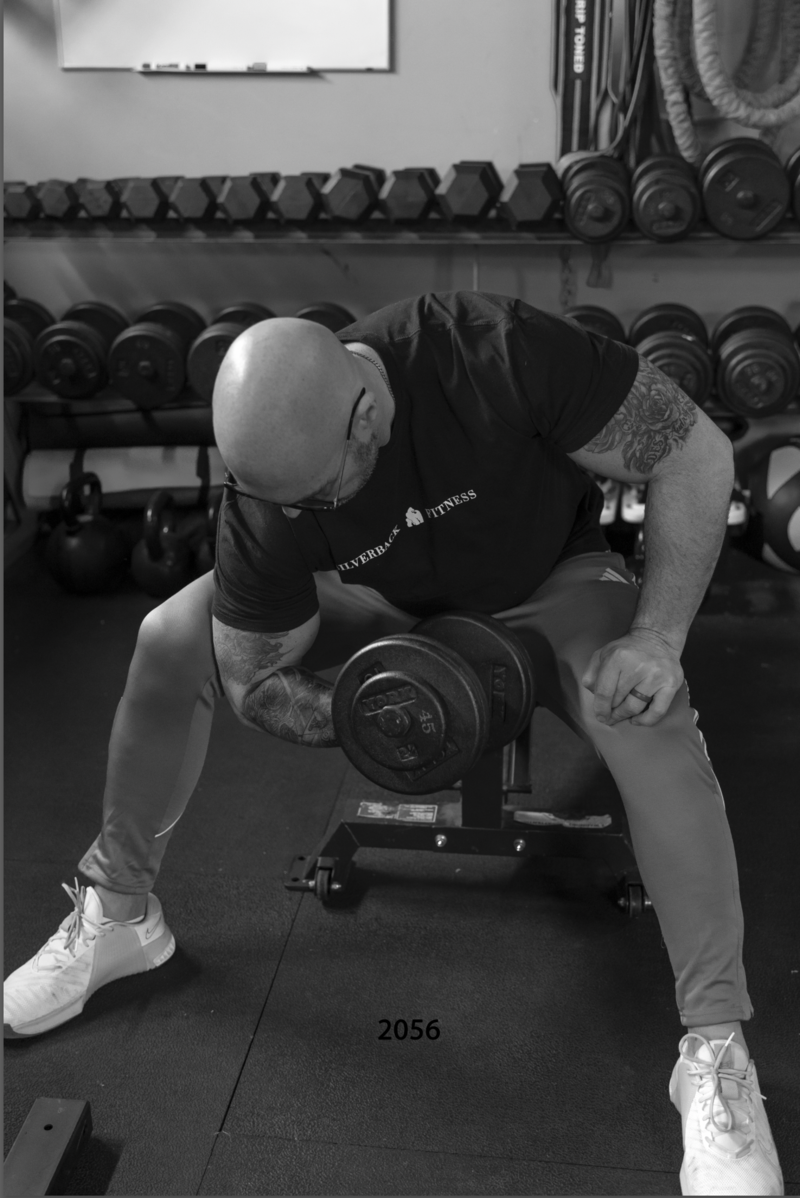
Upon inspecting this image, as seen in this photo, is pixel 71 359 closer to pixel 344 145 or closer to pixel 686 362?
pixel 344 145

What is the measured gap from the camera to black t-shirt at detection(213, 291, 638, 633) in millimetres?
1451

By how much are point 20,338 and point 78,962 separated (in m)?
2.19

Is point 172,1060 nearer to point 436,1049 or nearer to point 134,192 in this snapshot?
point 436,1049

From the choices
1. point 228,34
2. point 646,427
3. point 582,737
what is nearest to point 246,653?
point 582,737

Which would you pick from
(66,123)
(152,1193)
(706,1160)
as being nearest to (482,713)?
(706,1160)

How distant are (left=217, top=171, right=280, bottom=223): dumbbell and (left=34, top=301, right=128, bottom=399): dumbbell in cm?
55

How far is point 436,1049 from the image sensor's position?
1582 millimetres

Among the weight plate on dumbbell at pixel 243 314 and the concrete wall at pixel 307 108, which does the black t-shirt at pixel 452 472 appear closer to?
the weight plate on dumbbell at pixel 243 314

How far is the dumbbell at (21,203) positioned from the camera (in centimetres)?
319

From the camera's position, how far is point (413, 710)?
4.62 ft

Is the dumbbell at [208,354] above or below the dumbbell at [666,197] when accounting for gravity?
below

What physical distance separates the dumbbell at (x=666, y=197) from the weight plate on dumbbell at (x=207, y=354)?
119 cm

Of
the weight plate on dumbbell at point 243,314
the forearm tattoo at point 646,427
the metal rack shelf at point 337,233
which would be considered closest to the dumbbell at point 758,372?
the metal rack shelf at point 337,233

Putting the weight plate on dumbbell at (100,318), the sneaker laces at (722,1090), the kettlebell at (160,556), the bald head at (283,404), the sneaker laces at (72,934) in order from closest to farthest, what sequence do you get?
the bald head at (283,404)
the sneaker laces at (722,1090)
the sneaker laces at (72,934)
the kettlebell at (160,556)
the weight plate on dumbbell at (100,318)
